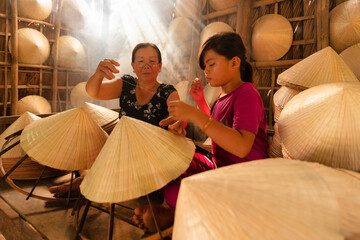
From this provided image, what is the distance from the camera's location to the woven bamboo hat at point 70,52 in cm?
495

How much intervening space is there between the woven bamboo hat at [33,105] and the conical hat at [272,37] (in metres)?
3.80

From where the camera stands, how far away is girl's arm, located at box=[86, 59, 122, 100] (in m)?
1.52

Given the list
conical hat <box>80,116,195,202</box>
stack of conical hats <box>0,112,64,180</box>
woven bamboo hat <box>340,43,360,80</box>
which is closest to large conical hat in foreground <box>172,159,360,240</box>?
conical hat <box>80,116,195,202</box>

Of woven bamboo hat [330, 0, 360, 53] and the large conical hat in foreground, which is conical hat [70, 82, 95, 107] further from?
the large conical hat in foreground

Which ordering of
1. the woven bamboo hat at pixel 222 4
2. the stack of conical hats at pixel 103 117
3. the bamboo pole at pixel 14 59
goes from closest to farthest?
the stack of conical hats at pixel 103 117
the woven bamboo hat at pixel 222 4
the bamboo pole at pixel 14 59

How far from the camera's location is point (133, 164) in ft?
3.04

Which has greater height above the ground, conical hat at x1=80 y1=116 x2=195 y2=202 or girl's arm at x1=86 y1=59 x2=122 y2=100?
girl's arm at x1=86 y1=59 x2=122 y2=100

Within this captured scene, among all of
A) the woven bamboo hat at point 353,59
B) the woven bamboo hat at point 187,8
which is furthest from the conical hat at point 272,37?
the woven bamboo hat at point 187,8

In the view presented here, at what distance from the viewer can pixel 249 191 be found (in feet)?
2.11

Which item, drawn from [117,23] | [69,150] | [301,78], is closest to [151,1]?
[117,23]

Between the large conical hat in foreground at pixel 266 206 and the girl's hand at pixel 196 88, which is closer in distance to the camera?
the large conical hat in foreground at pixel 266 206

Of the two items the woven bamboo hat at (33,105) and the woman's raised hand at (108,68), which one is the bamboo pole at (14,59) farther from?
the woman's raised hand at (108,68)

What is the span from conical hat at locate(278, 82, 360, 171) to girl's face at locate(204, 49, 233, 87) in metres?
0.47

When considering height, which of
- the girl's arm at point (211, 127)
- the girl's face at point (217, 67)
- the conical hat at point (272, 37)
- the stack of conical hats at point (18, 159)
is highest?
the conical hat at point (272, 37)
